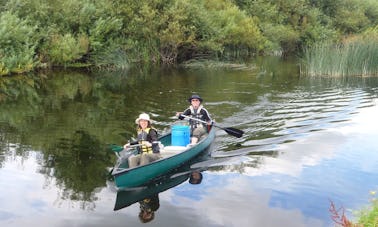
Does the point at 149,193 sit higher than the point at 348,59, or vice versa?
the point at 348,59

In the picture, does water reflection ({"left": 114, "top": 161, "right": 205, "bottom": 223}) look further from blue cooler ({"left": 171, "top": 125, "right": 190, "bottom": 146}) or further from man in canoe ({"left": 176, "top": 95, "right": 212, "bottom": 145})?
man in canoe ({"left": 176, "top": 95, "right": 212, "bottom": 145})

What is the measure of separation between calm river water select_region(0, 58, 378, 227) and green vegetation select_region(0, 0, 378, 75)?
4799 mm

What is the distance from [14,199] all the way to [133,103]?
9945 millimetres

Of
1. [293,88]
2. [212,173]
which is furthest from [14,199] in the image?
[293,88]

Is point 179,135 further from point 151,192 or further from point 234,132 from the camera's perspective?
point 151,192

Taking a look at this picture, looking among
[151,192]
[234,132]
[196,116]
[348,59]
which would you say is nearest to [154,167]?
[151,192]

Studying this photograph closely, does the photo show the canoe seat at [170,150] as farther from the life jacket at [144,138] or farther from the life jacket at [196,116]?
the life jacket at [196,116]

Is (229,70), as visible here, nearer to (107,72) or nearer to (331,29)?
(107,72)

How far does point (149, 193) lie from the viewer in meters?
9.48

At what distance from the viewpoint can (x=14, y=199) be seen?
8961 mm

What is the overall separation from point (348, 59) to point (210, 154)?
16.2 meters

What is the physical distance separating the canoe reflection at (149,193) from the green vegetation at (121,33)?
17.9 meters

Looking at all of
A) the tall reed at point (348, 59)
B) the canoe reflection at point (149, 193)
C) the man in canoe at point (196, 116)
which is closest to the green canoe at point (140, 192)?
the canoe reflection at point (149, 193)

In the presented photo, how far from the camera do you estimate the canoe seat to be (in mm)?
11049
